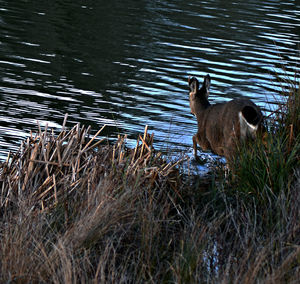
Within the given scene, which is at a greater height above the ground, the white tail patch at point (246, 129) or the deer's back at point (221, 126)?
the white tail patch at point (246, 129)

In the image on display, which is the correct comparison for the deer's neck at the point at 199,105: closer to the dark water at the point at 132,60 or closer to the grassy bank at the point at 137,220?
the dark water at the point at 132,60

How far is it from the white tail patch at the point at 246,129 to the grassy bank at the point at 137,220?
407mm

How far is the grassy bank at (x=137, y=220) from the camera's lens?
5121 mm

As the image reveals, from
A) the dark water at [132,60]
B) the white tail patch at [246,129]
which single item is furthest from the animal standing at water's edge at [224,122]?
the dark water at [132,60]

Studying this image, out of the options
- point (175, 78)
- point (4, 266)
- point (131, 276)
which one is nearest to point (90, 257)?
point (131, 276)

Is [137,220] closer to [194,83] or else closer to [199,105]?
[199,105]

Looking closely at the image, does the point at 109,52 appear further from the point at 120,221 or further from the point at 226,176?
the point at 120,221

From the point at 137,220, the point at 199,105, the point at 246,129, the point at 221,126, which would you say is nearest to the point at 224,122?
the point at 221,126

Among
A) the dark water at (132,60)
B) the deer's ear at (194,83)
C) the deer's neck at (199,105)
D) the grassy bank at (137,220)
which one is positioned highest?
the grassy bank at (137,220)

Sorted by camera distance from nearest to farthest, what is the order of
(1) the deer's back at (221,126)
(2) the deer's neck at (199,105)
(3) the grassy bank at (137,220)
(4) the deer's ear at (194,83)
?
Result: (3) the grassy bank at (137,220)
(1) the deer's back at (221,126)
(2) the deer's neck at (199,105)
(4) the deer's ear at (194,83)

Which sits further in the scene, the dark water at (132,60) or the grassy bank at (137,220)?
the dark water at (132,60)

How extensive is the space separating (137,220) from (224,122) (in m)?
3.84

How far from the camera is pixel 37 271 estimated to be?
5047 mm

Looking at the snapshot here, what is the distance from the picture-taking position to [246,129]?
857cm
